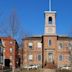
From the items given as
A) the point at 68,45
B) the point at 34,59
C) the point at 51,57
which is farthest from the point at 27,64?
the point at 68,45

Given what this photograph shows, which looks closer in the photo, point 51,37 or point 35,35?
point 51,37

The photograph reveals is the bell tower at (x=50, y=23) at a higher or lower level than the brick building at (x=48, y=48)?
higher

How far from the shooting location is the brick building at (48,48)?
274ft

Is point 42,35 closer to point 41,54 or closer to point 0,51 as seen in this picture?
point 41,54

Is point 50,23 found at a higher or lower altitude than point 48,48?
higher

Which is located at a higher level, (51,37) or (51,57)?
(51,37)

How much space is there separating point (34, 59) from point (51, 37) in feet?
31.6

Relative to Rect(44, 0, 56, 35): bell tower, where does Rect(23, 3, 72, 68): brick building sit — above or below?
below

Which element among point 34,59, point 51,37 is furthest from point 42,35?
point 34,59

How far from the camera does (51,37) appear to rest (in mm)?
83500

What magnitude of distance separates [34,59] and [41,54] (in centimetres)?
268

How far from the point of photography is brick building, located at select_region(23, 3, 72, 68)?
83.6 metres

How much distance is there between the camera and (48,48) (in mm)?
83500

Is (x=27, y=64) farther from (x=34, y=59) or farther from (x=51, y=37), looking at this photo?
(x=51, y=37)
